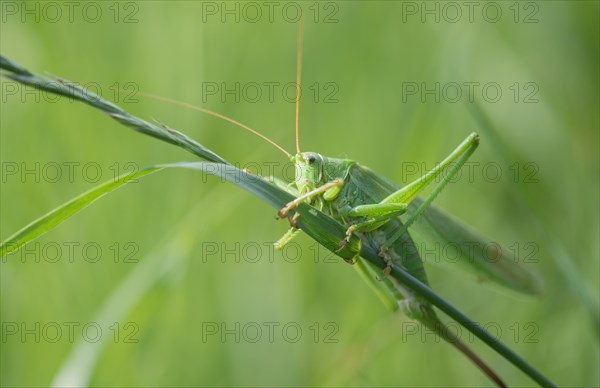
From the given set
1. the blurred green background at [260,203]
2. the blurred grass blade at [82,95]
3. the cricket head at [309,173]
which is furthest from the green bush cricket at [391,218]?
the blurred grass blade at [82,95]

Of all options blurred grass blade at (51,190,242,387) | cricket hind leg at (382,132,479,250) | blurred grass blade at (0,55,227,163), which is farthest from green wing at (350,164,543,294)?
blurred grass blade at (0,55,227,163)

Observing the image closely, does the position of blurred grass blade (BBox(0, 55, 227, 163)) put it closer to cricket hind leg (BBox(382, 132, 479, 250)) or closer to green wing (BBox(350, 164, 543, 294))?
cricket hind leg (BBox(382, 132, 479, 250))

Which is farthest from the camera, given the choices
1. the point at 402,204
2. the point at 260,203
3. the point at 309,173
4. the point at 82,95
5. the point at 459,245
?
the point at 260,203

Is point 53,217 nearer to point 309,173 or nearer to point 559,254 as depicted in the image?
point 309,173

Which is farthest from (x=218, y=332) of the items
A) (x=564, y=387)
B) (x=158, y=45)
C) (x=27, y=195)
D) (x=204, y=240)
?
(x=158, y=45)

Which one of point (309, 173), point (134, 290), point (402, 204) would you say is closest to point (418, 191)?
Result: point (402, 204)

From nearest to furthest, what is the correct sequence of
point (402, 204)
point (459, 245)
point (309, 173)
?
point (402, 204), point (309, 173), point (459, 245)

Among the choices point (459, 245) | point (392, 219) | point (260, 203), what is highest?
point (392, 219)
